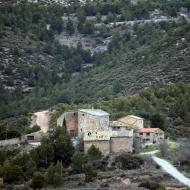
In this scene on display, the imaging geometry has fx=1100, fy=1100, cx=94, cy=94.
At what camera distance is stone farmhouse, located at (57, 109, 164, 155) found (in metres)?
84.7

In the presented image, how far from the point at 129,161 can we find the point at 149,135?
8.13 m

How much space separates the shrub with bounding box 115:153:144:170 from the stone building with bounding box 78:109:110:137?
19.5 feet

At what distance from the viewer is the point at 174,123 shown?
3821 inches

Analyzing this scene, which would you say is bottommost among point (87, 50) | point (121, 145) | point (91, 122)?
point (121, 145)

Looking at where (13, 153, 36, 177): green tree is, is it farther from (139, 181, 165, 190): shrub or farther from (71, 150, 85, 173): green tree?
(139, 181, 165, 190): shrub

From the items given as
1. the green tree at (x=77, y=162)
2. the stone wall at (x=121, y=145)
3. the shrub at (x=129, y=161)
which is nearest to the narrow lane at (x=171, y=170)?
the shrub at (x=129, y=161)

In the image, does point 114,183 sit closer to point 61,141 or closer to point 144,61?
point 61,141

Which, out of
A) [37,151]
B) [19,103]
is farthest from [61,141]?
[19,103]

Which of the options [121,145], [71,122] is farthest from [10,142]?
[121,145]

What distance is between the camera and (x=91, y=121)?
87.8 meters

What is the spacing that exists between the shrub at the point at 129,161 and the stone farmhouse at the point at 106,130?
2.87 m

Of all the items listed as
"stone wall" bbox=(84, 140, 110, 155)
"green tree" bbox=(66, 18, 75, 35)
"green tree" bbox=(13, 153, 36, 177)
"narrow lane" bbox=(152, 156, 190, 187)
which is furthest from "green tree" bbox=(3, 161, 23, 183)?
"green tree" bbox=(66, 18, 75, 35)

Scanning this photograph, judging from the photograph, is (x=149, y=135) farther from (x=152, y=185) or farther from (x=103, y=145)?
(x=152, y=185)

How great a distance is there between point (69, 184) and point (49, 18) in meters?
94.3
